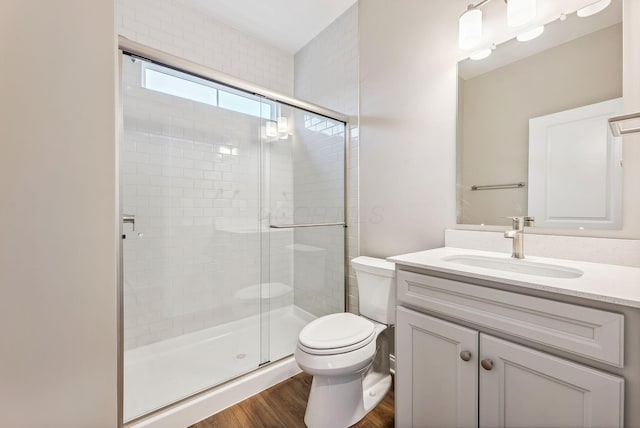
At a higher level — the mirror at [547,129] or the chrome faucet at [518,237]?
the mirror at [547,129]

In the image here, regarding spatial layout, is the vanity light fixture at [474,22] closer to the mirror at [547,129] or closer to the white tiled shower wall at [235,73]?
the mirror at [547,129]

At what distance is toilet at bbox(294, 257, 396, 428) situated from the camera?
4.00ft

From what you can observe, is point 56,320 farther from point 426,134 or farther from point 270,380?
point 426,134

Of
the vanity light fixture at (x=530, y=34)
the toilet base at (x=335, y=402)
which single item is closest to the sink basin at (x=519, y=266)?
the toilet base at (x=335, y=402)

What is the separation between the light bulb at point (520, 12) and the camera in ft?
3.88

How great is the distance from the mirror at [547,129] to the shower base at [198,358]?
1.52 meters

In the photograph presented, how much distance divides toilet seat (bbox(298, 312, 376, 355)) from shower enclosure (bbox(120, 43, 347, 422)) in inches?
22.9

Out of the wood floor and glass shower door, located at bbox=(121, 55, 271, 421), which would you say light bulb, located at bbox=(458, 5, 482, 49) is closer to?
glass shower door, located at bbox=(121, 55, 271, 421)

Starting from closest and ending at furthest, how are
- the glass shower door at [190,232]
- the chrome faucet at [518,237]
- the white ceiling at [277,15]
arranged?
1. the chrome faucet at [518,237]
2. the glass shower door at [190,232]
3. the white ceiling at [277,15]

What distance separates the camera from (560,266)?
1.02m

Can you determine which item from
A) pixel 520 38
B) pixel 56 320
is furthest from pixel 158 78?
pixel 520 38

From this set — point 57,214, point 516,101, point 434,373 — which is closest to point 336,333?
point 434,373

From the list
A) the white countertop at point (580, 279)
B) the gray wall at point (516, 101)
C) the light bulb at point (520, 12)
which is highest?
the light bulb at point (520, 12)

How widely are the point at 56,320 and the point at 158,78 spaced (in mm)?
1408
